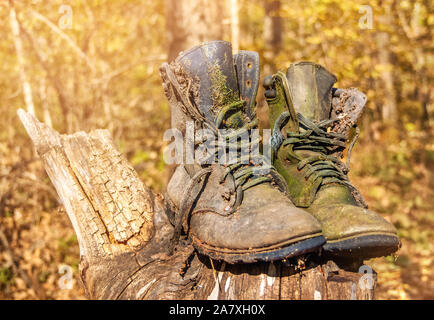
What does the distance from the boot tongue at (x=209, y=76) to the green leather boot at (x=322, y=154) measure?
0.33 m

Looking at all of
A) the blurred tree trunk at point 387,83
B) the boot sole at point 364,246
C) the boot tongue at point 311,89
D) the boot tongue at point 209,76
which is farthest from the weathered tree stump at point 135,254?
the blurred tree trunk at point 387,83

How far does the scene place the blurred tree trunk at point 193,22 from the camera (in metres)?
3.76

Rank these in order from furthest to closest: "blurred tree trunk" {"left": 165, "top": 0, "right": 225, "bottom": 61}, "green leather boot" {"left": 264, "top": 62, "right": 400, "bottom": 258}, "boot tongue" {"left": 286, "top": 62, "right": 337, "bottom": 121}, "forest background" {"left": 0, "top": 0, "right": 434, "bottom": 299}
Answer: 1. "blurred tree trunk" {"left": 165, "top": 0, "right": 225, "bottom": 61}
2. "forest background" {"left": 0, "top": 0, "right": 434, "bottom": 299}
3. "boot tongue" {"left": 286, "top": 62, "right": 337, "bottom": 121}
4. "green leather boot" {"left": 264, "top": 62, "right": 400, "bottom": 258}

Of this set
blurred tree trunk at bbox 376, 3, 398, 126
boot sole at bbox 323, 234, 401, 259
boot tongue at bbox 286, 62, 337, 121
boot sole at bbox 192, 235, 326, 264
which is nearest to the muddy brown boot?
boot sole at bbox 192, 235, 326, 264

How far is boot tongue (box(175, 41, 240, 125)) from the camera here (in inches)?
81.7

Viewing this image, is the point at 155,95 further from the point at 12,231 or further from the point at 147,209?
the point at 147,209

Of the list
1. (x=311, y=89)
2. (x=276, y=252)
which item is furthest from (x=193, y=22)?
(x=276, y=252)

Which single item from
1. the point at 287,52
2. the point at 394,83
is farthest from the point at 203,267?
the point at 394,83

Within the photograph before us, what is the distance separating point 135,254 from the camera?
2025 millimetres

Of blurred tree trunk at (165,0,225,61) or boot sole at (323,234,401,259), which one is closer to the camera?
boot sole at (323,234,401,259)

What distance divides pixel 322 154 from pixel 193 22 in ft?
7.05

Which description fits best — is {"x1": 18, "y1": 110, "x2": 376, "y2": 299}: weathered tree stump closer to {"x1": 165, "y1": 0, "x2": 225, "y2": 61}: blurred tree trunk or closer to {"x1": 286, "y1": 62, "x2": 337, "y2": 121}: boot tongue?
{"x1": 286, "y1": 62, "x2": 337, "y2": 121}: boot tongue

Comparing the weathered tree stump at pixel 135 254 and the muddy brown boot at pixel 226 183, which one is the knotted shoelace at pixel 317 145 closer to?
the muddy brown boot at pixel 226 183

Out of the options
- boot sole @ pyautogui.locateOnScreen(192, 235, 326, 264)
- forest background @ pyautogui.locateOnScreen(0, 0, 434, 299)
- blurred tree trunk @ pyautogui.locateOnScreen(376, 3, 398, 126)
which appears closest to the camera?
boot sole @ pyautogui.locateOnScreen(192, 235, 326, 264)
